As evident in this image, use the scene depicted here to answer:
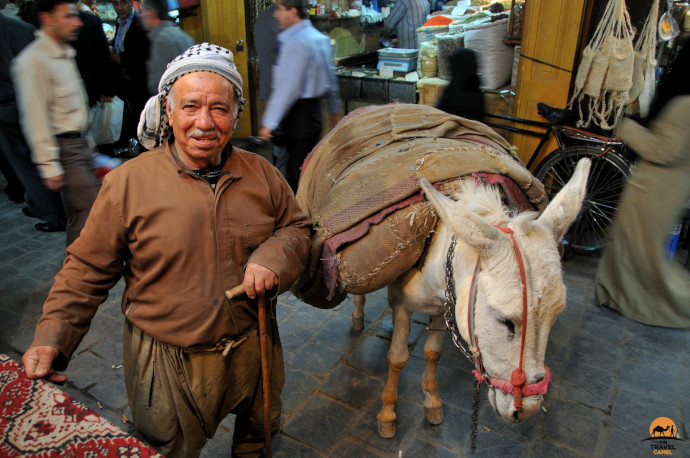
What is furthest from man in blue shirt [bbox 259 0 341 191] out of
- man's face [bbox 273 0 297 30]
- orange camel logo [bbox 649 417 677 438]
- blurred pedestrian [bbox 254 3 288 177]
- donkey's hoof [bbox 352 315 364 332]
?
orange camel logo [bbox 649 417 677 438]

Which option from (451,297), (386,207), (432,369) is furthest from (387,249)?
(432,369)

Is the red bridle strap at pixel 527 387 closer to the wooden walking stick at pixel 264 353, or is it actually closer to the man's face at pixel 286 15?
the wooden walking stick at pixel 264 353

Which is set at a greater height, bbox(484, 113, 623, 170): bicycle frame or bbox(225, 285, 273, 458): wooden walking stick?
bbox(484, 113, 623, 170): bicycle frame

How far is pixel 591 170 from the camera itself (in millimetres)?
5125

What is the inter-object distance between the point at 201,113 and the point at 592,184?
4554mm

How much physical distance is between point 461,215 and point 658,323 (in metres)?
3.18

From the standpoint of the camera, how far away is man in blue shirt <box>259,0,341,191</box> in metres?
4.47

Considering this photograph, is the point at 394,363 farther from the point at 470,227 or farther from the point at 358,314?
the point at 470,227

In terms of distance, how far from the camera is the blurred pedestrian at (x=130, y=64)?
5.75 m

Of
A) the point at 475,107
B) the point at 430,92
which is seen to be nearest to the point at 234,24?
the point at 430,92

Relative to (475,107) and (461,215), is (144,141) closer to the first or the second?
(461,215)

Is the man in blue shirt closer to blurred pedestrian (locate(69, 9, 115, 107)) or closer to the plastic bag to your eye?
blurred pedestrian (locate(69, 9, 115, 107))

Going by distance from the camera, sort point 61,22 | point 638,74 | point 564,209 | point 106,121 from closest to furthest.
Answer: point 564,209
point 61,22
point 638,74
point 106,121

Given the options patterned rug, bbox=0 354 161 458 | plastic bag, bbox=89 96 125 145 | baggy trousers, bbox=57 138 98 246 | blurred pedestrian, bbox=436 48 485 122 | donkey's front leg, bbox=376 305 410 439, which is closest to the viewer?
patterned rug, bbox=0 354 161 458
